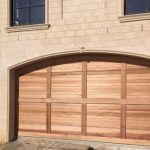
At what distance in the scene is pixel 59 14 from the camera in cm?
981

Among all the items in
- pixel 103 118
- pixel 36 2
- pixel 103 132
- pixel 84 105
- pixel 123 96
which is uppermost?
pixel 36 2

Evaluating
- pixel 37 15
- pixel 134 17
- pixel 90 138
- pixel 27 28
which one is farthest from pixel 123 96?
pixel 37 15

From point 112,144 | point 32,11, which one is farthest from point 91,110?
point 32,11

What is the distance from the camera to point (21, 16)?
35.1 ft

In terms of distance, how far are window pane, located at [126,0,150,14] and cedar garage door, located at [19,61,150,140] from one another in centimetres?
155

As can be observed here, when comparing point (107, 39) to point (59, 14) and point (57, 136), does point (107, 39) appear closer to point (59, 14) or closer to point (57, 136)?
point (59, 14)

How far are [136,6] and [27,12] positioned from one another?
12.0 feet

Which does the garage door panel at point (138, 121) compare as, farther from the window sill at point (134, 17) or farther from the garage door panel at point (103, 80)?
the window sill at point (134, 17)

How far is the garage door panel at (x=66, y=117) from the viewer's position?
32.2 feet

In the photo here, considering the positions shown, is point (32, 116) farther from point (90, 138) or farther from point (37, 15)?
point (37, 15)

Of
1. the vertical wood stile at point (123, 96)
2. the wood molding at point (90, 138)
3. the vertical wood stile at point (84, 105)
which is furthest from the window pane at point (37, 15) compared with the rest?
the wood molding at point (90, 138)

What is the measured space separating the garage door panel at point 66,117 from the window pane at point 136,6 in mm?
3241

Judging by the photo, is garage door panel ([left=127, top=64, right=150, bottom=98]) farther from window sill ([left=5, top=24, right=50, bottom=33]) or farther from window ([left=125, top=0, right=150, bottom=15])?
window sill ([left=5, top=24, right=50, bottom=33])

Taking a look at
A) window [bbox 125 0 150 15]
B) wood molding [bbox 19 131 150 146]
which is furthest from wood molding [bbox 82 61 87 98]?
window [bbox 125 0 150 15]
